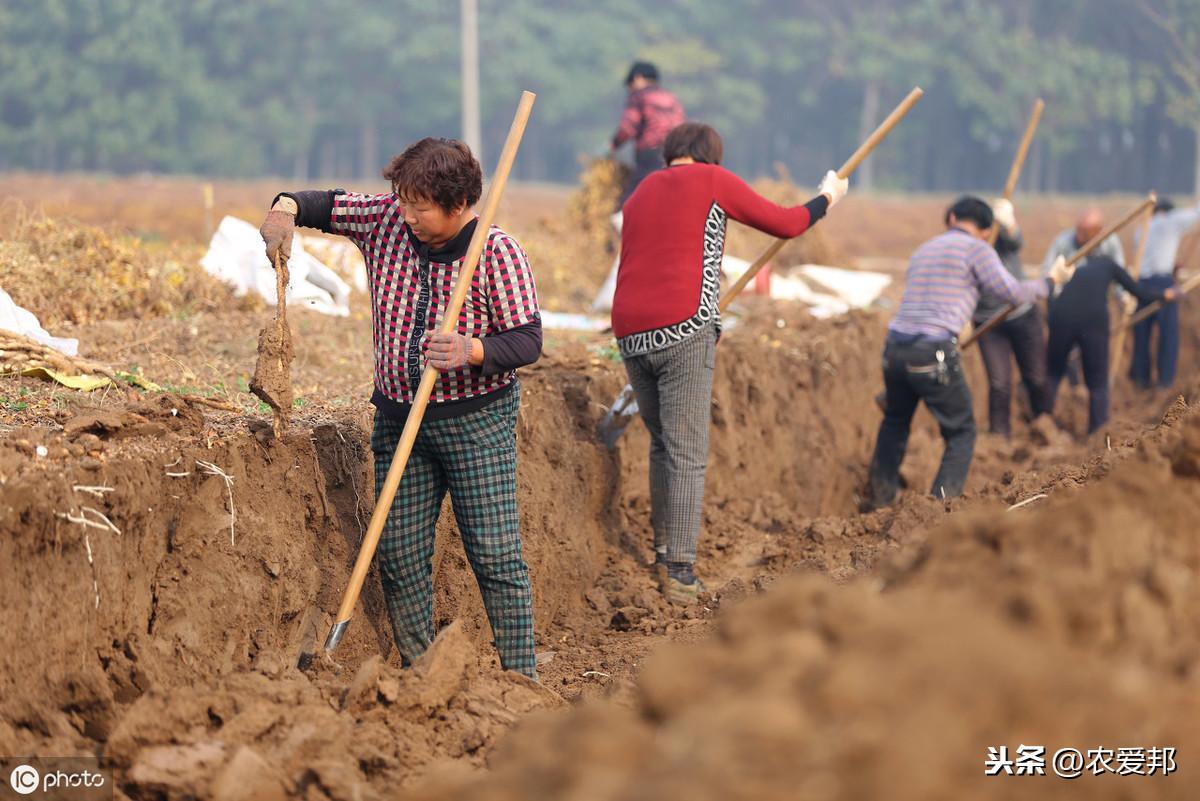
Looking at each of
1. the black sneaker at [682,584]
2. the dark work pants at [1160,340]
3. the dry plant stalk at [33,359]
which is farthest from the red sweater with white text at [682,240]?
the dark work pants at [1160,340]

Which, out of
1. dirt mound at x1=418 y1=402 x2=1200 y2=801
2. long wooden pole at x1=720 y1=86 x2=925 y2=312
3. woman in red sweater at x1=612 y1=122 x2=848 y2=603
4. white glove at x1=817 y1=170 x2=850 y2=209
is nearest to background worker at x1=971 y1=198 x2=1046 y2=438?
long wooden pole at x1=720 y1=86 x2=925 y2=312

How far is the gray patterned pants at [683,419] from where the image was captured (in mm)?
5766

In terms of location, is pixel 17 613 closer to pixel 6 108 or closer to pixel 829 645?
pixel 829 645

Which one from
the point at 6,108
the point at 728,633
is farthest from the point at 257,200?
the point at 728,633

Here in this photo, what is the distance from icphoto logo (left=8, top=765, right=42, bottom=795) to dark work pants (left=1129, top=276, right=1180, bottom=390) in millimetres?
11442

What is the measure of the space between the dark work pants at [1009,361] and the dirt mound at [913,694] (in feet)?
25.5

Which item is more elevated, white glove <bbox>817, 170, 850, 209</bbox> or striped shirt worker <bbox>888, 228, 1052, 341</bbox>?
white glove <bbox>817, 170, 850, 209</bbox>

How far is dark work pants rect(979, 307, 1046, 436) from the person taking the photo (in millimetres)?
10172

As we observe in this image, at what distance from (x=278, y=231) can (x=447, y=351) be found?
84 centimetres

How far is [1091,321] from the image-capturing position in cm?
1046

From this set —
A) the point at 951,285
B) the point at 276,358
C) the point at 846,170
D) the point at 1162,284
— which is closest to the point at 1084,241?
the point at 1162,284

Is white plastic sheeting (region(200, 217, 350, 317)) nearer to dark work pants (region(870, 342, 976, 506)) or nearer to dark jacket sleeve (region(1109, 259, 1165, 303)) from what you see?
dark work pants (region(870, 342, 976, 506))
